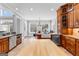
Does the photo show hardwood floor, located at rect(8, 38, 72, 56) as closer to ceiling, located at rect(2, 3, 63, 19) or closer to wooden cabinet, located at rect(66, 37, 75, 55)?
wooden cabinet, located at rect(66, 37, 75, 55)

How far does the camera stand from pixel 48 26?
816 inches

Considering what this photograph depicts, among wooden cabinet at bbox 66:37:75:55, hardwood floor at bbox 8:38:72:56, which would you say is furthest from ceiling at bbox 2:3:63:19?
hardwood floor at bbox 8:38:72:56

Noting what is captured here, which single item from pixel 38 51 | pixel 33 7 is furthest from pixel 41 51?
pixel 33 7

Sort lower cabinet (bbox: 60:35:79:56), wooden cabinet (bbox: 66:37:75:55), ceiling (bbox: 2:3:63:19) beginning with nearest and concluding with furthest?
1. lower cabinet (bbox: 60:35:79:56)
2. wooden cabinet (bbox: 66:37:75:55)
3. ceiling (bbox: 2:3:63:19)

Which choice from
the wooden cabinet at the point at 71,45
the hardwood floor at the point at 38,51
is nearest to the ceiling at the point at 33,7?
the wooden cabinet at the point at 71,45

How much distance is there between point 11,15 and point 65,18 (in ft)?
14.7

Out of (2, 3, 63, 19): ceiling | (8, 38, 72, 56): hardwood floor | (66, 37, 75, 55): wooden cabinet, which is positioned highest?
(2, 3, 63, 19): ceiling

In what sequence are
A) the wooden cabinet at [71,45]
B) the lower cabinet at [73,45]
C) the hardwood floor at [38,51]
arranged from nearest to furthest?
the lower cabinet at [73,45] < the wooden cabinet at [71,45] < the hardwood floor at [38,51]

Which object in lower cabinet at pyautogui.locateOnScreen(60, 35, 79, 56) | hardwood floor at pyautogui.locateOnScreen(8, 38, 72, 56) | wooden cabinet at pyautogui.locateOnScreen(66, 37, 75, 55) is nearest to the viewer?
lower cabinet at pyautogui.locateOnScreen(60, 35, 79, 56)

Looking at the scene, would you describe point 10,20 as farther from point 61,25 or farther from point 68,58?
point 68,58

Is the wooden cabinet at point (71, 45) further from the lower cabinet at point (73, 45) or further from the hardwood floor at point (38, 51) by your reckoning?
the hardwood floor at point (38, 51)

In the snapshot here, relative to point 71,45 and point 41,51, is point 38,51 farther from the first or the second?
point 71,45

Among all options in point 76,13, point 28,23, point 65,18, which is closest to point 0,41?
point 76,13

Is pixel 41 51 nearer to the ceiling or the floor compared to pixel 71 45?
nearer to the floor
